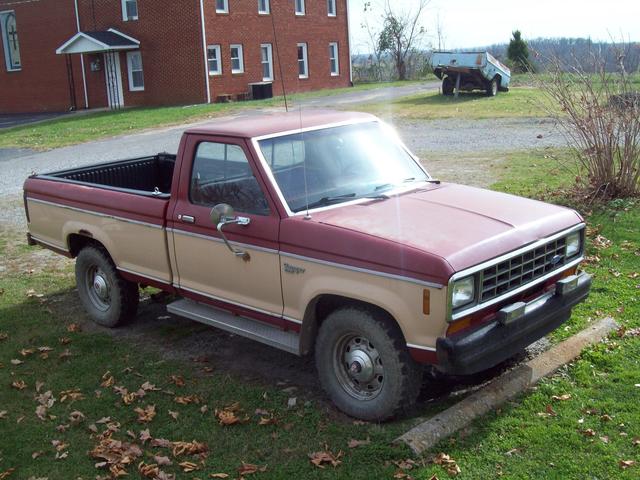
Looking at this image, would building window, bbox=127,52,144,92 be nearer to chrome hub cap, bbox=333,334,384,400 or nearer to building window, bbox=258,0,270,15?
building window, bbox=258,0,270,15

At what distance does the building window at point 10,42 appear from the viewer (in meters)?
39.6

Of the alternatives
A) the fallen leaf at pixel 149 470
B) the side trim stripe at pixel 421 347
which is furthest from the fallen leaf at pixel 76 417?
the side trim stripe at pixel 421 347

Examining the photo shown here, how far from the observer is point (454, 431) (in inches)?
185

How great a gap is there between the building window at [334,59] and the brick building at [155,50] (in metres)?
0.16

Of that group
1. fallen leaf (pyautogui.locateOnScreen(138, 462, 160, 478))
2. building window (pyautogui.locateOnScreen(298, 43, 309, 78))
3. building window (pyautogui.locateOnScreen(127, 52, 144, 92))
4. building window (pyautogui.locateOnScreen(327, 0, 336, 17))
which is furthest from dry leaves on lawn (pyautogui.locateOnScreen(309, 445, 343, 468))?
building window (pyautogui.locateOnScreen(327, 0, 336, 17))

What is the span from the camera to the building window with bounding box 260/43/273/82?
36594 millimetres

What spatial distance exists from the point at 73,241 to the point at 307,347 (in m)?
3.24

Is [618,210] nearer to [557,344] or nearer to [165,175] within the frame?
[557,344]

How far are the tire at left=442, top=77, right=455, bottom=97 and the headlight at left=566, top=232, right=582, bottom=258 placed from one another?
83.5ft

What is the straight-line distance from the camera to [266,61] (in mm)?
36938

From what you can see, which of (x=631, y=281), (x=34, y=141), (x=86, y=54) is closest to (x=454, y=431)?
(x=631, y=281)

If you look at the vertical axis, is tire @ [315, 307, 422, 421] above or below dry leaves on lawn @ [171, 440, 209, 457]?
above

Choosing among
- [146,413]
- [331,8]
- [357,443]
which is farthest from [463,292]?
[331,8]

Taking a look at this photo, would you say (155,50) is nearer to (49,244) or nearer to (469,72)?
(469,72)
